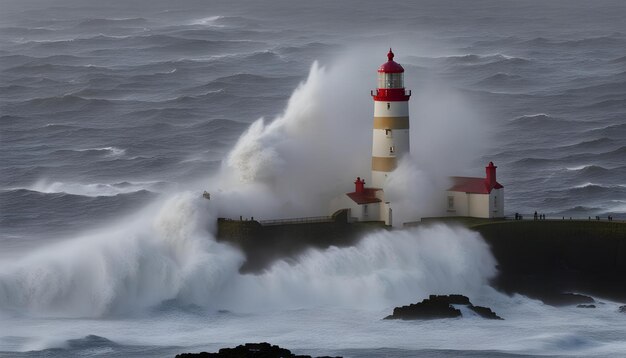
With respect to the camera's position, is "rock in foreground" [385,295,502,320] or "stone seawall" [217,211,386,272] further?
"stone seawall" [217,211,386,272]

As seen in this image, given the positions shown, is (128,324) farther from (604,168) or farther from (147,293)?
(604,168)

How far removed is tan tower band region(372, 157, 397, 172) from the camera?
4747cm

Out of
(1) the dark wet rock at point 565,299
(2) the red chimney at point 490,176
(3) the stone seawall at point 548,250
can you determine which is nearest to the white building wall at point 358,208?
(3) the stone seawall at point 548,250

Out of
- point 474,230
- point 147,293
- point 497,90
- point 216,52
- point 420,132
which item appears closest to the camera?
point 147,293

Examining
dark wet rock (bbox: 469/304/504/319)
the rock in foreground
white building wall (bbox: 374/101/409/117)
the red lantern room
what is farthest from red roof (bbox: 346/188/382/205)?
dark wet rock (bbox: 469/304/504/319)

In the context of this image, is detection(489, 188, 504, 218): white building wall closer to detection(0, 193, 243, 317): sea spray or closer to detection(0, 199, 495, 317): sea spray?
detection(0, 199, 495, 317): sea spray

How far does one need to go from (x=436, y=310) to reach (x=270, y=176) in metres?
6.80

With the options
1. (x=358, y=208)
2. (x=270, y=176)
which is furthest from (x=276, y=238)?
(x=270, y=176)

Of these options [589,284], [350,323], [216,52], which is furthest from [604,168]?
[216,52]

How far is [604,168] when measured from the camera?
6100 cm

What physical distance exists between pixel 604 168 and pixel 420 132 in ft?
35.2

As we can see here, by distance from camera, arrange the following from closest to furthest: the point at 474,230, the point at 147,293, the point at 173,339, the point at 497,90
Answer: the point at 173,339 < the point at 147,293 < the point at 474,230 < the point at 497,90

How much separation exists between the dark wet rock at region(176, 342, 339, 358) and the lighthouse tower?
402 inches

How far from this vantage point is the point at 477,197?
47.7 metres
